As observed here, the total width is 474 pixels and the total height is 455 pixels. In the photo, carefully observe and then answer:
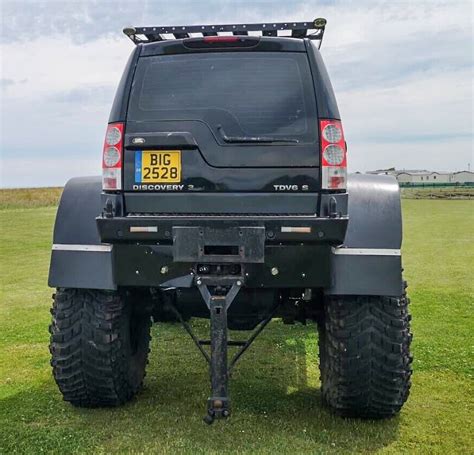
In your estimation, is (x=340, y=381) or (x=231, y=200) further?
(x=340, y=381)

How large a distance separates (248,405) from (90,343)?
4.15 feet

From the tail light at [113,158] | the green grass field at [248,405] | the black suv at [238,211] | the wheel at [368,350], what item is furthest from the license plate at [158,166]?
the green grass field at [248,405]

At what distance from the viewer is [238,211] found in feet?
12.4

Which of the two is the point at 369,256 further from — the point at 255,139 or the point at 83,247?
the point at 83,247

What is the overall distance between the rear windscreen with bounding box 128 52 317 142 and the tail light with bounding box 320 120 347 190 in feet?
0.33

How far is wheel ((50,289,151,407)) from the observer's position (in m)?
4.25

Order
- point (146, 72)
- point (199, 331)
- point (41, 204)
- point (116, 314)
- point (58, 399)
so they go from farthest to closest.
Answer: point (41, 204) < point (199, 331) < point (58, 399) < point (116, 314) < point (146, 72)

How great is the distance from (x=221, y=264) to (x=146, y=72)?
1307mm

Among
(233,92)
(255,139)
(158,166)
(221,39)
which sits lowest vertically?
(158,166)

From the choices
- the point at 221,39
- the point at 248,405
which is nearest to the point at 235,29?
the point at 221,39

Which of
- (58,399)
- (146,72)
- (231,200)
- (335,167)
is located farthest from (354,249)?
(58,399)

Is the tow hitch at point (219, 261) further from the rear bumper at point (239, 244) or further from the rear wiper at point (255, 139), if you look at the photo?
the rear wiper at point (255, 139)

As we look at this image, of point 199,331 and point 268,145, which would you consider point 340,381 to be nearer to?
point 268,145

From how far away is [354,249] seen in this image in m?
3.92
